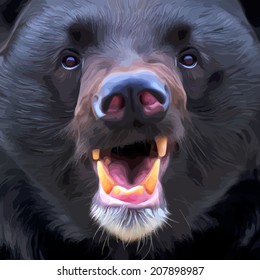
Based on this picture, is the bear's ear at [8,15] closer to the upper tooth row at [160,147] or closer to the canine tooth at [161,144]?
the upper tooth row at [160,147]

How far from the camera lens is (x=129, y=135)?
2.51 m

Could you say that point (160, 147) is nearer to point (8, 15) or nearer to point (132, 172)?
point (132, 172)

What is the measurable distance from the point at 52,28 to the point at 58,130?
13.5 inches

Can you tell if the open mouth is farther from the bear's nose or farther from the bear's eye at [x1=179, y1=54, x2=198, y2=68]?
the bear's eye at [x1=179, y1=54, x2=198, y2=68]

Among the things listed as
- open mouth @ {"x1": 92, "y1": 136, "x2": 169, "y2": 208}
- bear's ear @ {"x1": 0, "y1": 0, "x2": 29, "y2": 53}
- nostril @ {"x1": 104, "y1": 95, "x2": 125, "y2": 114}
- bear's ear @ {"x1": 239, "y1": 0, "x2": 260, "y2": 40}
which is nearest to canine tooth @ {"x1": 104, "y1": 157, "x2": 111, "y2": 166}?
open mouth @ {"x1": 92, "y1": 136, "x2": 169, "y2": 208}

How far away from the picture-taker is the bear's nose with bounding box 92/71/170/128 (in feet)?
7.82

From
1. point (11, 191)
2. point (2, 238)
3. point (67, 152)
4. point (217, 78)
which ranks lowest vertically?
point (2, 238)

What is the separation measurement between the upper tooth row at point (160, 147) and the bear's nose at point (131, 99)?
127 mm

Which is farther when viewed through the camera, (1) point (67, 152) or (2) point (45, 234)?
(2) point (45, 234)

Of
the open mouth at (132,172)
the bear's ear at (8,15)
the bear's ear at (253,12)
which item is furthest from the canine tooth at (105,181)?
the bear's ear at (253,12)

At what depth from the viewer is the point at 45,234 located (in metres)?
3.01

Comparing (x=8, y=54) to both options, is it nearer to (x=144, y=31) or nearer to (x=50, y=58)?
(x=50, y=58)

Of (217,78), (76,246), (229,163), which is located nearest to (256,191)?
(229,163)

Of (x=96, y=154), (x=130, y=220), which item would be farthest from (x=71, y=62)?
(x=130, y=220)
